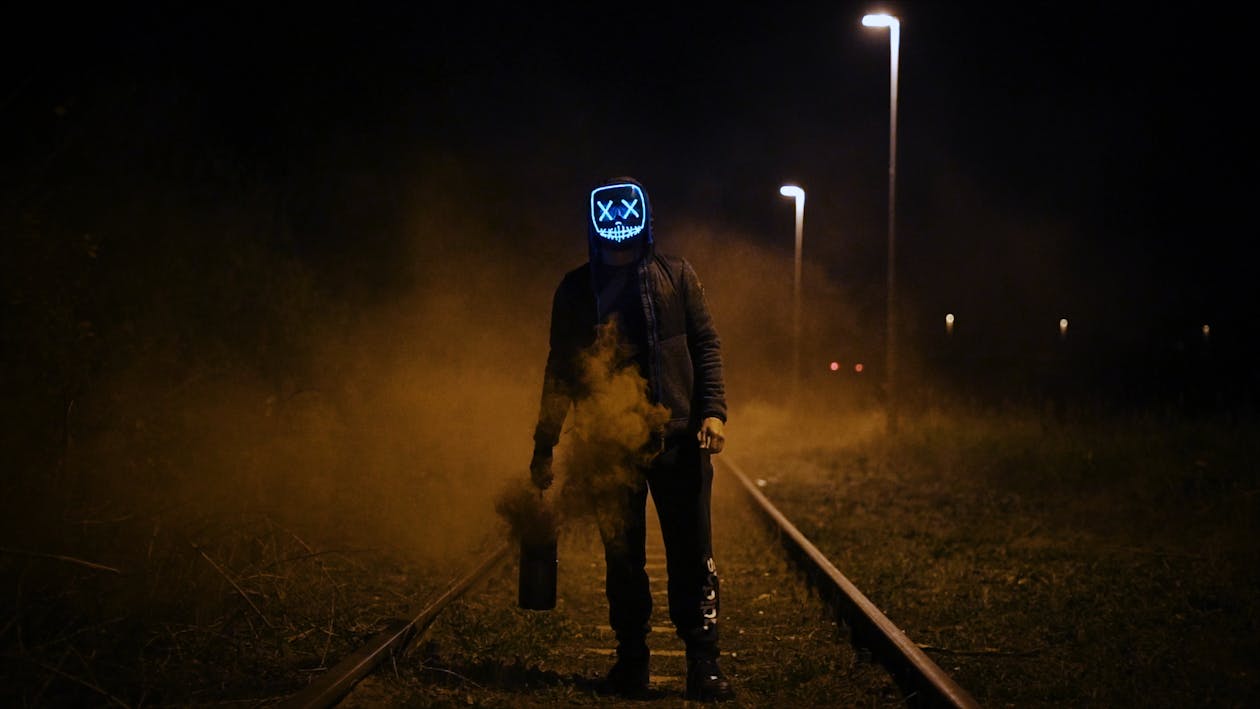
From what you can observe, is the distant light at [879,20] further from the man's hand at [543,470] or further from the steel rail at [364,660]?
the man's hand at [543,470]

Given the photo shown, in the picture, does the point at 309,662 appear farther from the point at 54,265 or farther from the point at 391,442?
the point at 391,442

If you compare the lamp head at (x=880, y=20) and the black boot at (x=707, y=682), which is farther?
the lamp head at (x=880, y=20)

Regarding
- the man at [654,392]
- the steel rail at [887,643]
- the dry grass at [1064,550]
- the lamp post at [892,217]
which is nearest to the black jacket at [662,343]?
the man at [654,392]

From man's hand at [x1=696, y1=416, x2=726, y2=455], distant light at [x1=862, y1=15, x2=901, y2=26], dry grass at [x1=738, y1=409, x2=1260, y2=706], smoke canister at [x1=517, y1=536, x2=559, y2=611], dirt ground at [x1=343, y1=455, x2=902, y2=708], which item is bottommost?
dirt ground at [x1=343, y1=455, x2=902, y2=708]

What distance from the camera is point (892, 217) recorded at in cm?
2278

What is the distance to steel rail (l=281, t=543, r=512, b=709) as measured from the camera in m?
4.89

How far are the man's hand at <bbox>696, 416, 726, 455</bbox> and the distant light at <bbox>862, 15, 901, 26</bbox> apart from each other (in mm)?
17735

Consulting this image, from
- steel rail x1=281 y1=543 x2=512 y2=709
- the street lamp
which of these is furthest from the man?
the street lamp

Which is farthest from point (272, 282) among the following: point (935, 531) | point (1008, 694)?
point (1008, 694)

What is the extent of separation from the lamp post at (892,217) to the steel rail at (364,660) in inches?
613

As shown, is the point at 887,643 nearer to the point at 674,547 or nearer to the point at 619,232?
the point at 674,547

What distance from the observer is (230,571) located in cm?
705

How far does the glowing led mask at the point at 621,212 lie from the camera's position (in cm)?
507

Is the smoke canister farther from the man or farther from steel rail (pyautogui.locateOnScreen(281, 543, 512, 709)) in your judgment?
steel rail (pyautogui.locateOnScreen(281, 543, 512, 709))
